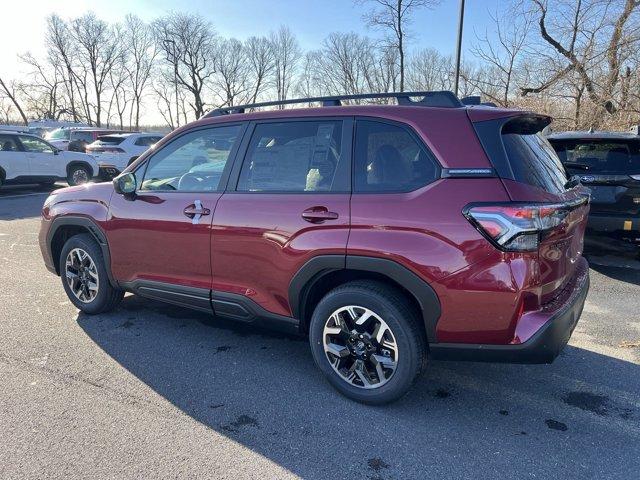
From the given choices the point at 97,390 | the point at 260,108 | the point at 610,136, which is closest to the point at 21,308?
the point at 97,390

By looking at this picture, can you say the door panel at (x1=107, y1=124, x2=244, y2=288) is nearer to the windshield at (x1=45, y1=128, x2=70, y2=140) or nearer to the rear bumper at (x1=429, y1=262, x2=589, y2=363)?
the rear bumper at (x1=429, y1=262, x2=589, y2=363)

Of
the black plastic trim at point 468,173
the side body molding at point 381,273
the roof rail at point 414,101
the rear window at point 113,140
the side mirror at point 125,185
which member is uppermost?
the rear window at point 113,140

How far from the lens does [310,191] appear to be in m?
3.01

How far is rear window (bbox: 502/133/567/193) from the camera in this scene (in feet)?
8.41

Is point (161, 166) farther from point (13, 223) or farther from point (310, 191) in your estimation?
point (13, 223)

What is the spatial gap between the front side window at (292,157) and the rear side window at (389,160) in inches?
6.6

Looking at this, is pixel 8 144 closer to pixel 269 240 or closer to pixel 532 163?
pixel 269 240

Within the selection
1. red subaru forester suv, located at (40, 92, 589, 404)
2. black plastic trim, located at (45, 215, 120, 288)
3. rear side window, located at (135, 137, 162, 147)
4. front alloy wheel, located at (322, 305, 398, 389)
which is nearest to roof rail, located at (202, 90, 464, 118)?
red subaru forester suv, located at (40, 92, 589, 404)

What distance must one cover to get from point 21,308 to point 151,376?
209 centimetres

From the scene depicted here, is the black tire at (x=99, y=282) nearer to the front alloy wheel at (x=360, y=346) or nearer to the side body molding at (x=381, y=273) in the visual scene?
the side body molding at (x=381, y=273)

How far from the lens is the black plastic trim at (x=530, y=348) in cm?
248

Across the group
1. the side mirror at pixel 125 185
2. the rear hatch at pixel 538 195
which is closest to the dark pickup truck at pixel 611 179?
the rear hatch at pixel 538 195

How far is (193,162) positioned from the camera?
3.75 meters

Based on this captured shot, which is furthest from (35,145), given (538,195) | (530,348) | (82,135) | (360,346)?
(530,348)
